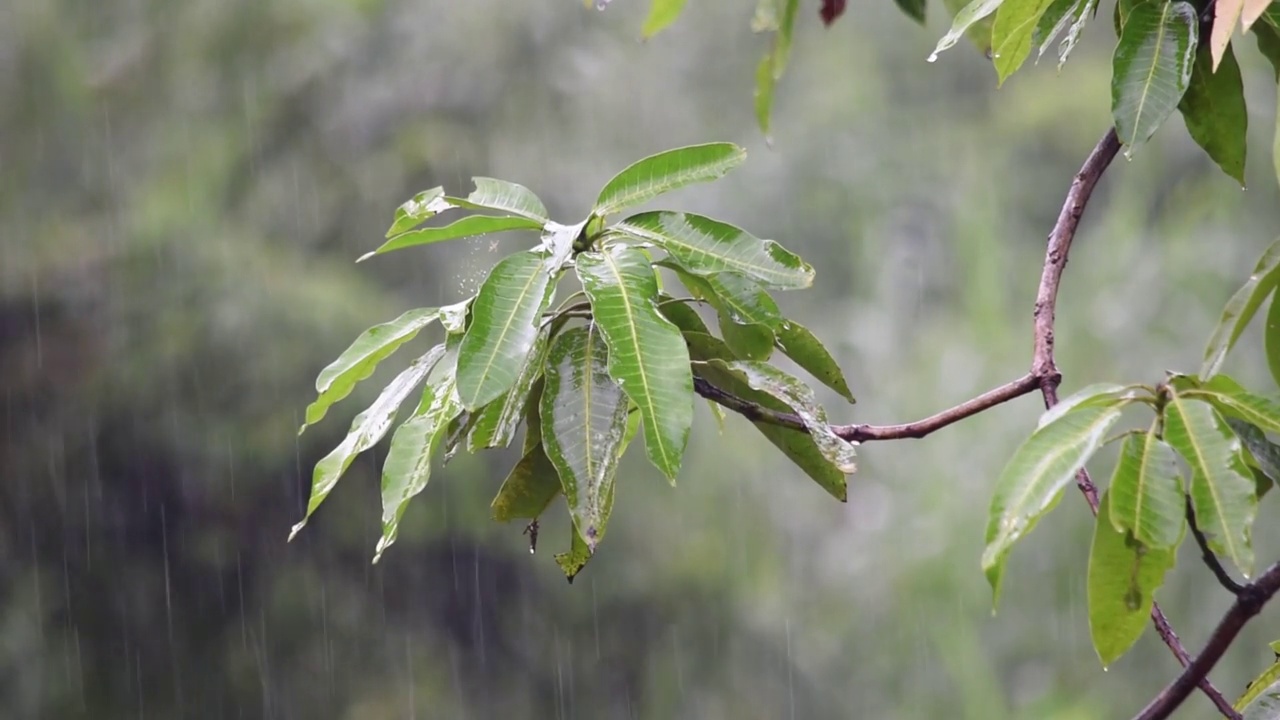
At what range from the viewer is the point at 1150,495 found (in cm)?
56

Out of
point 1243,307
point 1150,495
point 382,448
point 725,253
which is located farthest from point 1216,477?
point 382,448

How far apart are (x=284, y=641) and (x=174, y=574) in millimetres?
374

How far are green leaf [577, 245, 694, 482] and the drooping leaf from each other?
207 mm

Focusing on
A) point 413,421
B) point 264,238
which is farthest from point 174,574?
point 413,421

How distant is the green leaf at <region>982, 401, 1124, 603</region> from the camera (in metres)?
0.54

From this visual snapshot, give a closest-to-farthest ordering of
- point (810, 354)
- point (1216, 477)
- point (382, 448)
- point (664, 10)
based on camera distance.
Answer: point (1216, 477)
point (810, 354)
point (664, 10)
point (382, 448)

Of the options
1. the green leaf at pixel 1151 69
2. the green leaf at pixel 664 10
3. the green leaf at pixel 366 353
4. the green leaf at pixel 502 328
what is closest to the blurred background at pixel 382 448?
the green leaf at pixel 664 10

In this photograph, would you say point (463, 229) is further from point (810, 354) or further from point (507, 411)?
point (810, 354)

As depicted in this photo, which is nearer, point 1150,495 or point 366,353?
point 1150,495

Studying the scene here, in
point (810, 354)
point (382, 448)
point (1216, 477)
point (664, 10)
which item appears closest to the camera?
point (1216, 477)

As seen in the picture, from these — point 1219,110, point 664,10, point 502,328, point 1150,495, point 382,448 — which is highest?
point 664,10

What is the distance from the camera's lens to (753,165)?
4.36 m

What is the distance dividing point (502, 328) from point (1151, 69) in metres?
0.38

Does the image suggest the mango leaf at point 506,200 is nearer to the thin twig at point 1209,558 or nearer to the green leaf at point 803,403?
the green leaf at point 803,403
